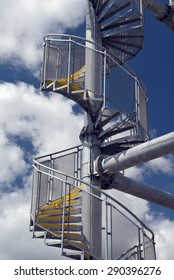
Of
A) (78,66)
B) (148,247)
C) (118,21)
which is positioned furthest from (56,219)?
(118,21)

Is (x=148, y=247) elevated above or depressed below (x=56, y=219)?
below

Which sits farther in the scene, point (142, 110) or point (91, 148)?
point (142, 110)

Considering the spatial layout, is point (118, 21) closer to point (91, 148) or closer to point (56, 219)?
point (91, 148)

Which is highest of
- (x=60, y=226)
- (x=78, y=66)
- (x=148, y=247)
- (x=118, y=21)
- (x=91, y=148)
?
(x=118, y=21)

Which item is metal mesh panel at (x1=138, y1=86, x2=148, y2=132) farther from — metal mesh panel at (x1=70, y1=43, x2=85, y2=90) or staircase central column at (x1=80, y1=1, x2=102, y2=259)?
metal mesh panel at (x1=70, y1=43, x2=85, y2=90)

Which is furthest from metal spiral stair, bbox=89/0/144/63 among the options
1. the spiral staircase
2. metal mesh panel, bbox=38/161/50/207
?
metal mesh panel, bbox=38/161/50/207

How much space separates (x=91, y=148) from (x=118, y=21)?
167 inches

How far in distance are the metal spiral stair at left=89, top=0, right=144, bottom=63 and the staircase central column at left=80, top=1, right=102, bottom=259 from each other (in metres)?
0.27

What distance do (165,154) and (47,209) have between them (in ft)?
10.2

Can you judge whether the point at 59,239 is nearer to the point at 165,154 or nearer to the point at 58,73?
the point at 165,154

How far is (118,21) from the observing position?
52.0 feet

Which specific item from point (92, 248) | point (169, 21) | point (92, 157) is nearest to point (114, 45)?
point (169, 21)

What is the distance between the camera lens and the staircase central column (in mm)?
12938

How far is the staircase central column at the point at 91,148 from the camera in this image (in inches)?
509
